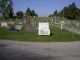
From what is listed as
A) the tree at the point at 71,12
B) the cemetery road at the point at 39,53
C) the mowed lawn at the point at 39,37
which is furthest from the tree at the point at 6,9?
the cemetery road at the point at 39,53

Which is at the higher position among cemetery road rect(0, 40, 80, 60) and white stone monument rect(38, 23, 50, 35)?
white stone monument rect(38, 23, 50, 35)

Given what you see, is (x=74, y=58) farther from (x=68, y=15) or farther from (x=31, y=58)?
(x=68, y=15)

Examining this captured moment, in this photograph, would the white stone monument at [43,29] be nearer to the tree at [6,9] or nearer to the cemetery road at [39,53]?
the cemetery road at [39,53]

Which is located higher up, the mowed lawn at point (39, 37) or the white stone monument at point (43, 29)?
the white stone monument at point (43, 29)

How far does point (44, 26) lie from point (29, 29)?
A: 29.1 feet

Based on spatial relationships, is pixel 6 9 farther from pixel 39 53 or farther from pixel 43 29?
pixel 39 53

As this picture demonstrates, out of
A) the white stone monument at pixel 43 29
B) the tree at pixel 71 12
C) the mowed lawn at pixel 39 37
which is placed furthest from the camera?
the tree at pixel 71 12

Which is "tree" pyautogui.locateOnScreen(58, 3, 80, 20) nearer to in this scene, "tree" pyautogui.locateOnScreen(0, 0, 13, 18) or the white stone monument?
"tree" pyautogui.locateOnScreen(0, 0, 13, 18)

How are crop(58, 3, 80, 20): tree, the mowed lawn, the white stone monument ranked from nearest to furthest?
1. the mowed lawn
2. the white stone monument
3. crop(58, 3, 80, 20): tree

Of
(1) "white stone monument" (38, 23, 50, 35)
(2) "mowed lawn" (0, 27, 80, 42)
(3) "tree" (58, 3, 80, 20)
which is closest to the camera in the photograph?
(2) "mowed lawn" (0, 27, 80, 42)

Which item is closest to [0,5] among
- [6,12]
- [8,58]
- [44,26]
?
[6,12]

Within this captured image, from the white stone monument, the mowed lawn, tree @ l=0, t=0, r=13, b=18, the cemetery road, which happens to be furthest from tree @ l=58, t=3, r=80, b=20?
the cemetery road

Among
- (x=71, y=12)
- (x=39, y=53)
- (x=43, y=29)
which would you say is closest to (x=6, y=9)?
(x=71, y=12)

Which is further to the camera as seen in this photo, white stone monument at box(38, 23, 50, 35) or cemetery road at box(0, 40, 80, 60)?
white stone monument at box(38, 23, 50, 35)
